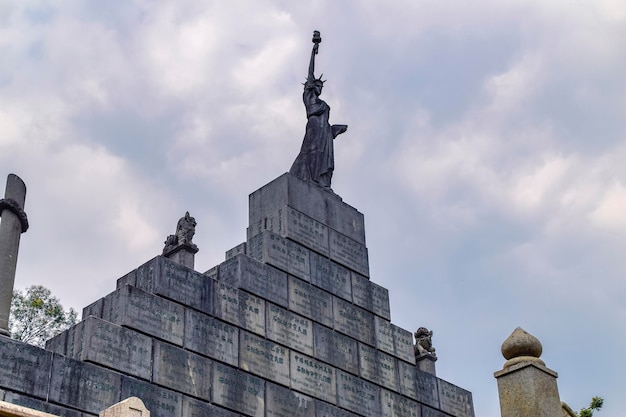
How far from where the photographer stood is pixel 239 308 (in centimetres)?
1597

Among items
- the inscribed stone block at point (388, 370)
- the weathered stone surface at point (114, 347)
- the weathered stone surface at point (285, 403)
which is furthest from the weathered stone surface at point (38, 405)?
the inscribed stone block at point (388, 370)

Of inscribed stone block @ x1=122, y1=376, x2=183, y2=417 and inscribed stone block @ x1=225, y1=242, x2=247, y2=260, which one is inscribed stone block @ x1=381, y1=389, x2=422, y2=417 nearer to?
inscribed stone block @ x1=225, y1=242, x2=247, y2=260

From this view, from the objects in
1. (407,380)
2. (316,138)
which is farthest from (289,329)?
(316,138)

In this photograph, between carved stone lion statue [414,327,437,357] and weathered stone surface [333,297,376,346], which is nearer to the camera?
weathered stone surface [333,297,376,346]

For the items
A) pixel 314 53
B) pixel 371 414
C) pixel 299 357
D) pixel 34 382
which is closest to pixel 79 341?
pixel 34 382

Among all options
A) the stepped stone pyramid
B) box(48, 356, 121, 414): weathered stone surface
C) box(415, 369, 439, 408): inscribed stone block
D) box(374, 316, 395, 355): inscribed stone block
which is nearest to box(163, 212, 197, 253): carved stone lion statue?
the stepped stone pyramid

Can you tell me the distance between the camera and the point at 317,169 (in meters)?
19.7

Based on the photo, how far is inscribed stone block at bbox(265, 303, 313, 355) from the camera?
16.4m

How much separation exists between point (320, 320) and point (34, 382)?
6.00 m

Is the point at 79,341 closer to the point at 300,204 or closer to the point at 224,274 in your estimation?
the point at 224,274

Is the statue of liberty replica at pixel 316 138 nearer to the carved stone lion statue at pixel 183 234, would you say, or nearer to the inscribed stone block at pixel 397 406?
the carved stone lion statue at pixel 183 234

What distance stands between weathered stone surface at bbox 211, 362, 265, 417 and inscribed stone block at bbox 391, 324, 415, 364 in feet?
13.4

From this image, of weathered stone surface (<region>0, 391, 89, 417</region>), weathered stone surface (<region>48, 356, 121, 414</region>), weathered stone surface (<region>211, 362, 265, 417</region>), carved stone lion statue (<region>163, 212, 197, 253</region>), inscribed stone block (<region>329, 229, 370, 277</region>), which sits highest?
inscribed stone block (<region>329, 229, 370, 277</region>)

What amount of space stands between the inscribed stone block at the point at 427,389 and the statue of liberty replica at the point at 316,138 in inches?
170
